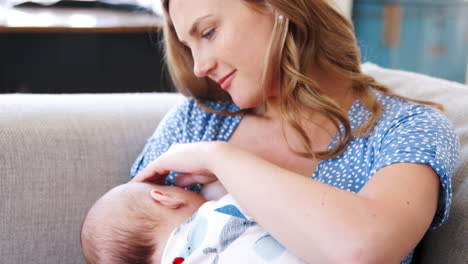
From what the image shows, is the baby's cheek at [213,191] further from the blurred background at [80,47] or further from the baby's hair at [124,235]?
the blurred background at [80,47]

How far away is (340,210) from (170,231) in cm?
40

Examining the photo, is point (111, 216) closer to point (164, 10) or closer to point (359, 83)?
point (164, 10)

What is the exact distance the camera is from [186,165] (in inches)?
45.0

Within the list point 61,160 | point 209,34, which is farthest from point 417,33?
point 61,160

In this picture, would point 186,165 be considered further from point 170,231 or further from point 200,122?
point 200,122

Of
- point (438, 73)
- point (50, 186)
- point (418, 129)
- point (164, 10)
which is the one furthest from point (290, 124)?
point (438, 73)

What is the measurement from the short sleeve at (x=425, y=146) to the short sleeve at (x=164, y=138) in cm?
54

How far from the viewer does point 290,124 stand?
1213 mm

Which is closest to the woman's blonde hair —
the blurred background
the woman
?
the woman

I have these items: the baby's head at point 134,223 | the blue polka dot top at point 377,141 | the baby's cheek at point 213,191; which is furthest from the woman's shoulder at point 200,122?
the baby's head at point 134,223

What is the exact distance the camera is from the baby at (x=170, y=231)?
983mm

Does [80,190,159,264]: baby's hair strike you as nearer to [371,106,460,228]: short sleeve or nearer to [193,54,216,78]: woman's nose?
[193,54,216,78]: woman's nose

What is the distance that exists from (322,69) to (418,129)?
1.15 feet

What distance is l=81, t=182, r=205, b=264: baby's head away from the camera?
1114mm
